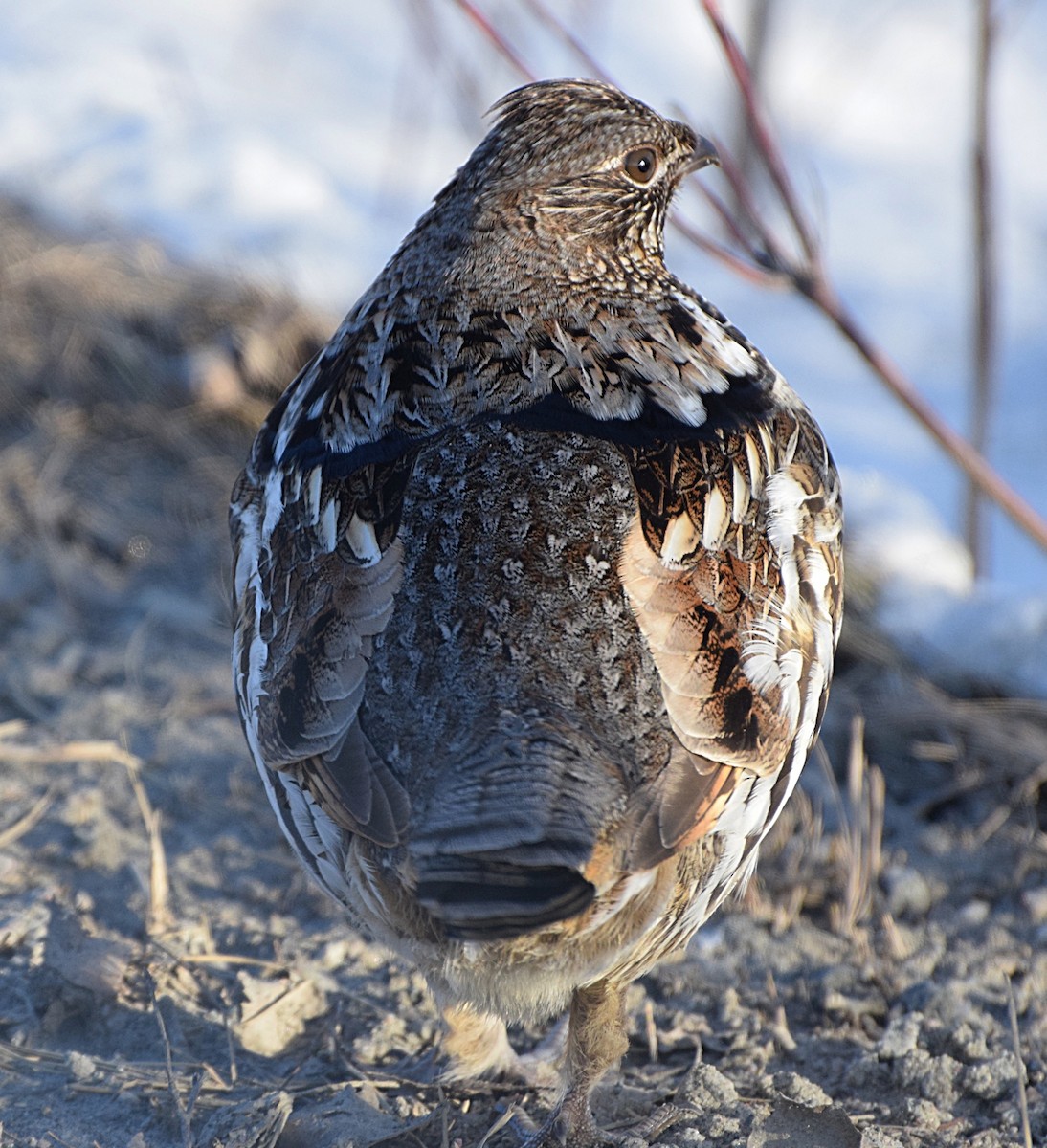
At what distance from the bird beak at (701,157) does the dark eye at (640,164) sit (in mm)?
125

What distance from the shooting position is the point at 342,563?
2.78 meters

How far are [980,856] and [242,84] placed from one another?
38.2 ft

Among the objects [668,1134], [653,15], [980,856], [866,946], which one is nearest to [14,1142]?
[668,1134]

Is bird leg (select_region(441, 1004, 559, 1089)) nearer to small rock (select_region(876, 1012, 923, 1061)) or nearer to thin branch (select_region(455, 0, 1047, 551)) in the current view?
small rock (select_region(876, 1012, 923, 1061))

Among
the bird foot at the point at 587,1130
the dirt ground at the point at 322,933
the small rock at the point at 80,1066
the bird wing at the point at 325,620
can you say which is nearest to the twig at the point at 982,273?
the dirt ground at the point at 322,933

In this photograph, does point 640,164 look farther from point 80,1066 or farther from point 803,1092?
point 80,1066

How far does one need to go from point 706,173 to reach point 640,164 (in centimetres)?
847

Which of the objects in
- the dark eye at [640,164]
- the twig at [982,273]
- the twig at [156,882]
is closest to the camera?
the dark eye at [640,164]

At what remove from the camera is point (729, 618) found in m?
2.72

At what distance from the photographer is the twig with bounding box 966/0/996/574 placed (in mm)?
4211

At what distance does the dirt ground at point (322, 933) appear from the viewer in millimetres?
3090

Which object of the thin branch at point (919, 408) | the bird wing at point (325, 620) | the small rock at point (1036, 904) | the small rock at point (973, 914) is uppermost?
the thin branch at point (919, 408)

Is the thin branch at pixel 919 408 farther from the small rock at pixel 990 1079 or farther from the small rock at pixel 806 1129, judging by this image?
the small rock at pixel 806 1129

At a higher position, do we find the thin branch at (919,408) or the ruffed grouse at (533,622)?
the thin branch at (919,408)
